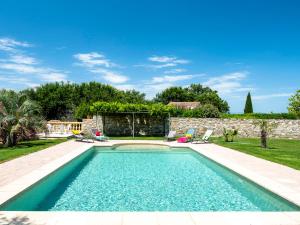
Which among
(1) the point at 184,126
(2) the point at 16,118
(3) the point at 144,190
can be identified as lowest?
(3) the point at 144,190

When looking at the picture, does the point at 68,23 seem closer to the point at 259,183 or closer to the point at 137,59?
the point at 137,59

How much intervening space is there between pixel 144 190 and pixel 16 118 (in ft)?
29.1

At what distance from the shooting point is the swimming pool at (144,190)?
5537 millimetres

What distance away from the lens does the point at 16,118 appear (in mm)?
13062

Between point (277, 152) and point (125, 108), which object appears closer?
point (277, 152)

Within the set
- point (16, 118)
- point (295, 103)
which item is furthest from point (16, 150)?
point (295, 103)

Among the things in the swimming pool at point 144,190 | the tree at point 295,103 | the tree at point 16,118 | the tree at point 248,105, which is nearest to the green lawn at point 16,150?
the tree at point 16,118

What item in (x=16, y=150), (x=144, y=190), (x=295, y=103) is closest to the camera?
(x=144, y=190)

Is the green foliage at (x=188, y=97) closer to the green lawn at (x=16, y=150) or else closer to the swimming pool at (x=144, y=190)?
the green lawn at (x=16, y=150)

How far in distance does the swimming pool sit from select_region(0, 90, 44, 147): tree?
3940mm

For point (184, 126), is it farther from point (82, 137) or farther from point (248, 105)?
point (248, 105)

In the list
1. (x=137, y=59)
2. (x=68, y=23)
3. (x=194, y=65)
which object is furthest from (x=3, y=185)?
(x=194, y=65)

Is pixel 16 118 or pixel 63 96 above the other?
pixel 63 96

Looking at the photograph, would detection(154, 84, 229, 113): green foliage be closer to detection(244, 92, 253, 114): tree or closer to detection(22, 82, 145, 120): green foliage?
detection(244, 92, 253, 114): tree
